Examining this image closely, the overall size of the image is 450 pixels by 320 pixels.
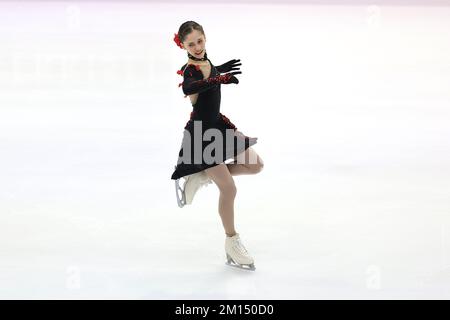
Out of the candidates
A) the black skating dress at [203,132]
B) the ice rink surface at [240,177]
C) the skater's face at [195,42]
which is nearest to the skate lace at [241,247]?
the ice rink surface at [240,177]

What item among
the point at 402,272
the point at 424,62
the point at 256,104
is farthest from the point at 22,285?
the point at 424,62

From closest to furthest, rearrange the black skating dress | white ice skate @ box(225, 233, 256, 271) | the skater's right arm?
the skater's right arm
the black skating dress
white ice skate @ box(225, 233, 256, 271)

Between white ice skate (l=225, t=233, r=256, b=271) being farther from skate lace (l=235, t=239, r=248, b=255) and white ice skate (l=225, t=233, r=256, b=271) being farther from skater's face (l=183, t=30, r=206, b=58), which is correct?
skater's face (l=183, t=30, r=206, b=58)

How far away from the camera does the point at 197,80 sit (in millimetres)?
3758

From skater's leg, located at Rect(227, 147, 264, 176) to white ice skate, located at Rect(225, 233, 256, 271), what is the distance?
1.02ft

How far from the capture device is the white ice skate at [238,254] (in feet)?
Result: 13.1

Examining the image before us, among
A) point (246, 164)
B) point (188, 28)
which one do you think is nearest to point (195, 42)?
point (188, 28)

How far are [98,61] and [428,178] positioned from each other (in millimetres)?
5652

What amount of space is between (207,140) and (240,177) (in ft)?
6.24

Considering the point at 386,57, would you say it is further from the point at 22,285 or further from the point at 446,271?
the point at 22,285

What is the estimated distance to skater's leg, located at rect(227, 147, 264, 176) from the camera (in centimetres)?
401

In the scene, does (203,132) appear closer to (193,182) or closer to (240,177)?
(193,182)

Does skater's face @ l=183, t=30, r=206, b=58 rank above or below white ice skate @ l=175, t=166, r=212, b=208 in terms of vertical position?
above

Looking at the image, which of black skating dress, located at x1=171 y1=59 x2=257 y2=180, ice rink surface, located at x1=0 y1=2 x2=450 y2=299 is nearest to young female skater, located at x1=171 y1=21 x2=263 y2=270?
black skating dress, located at x1=171 y1=59 x2=257 y2=180
